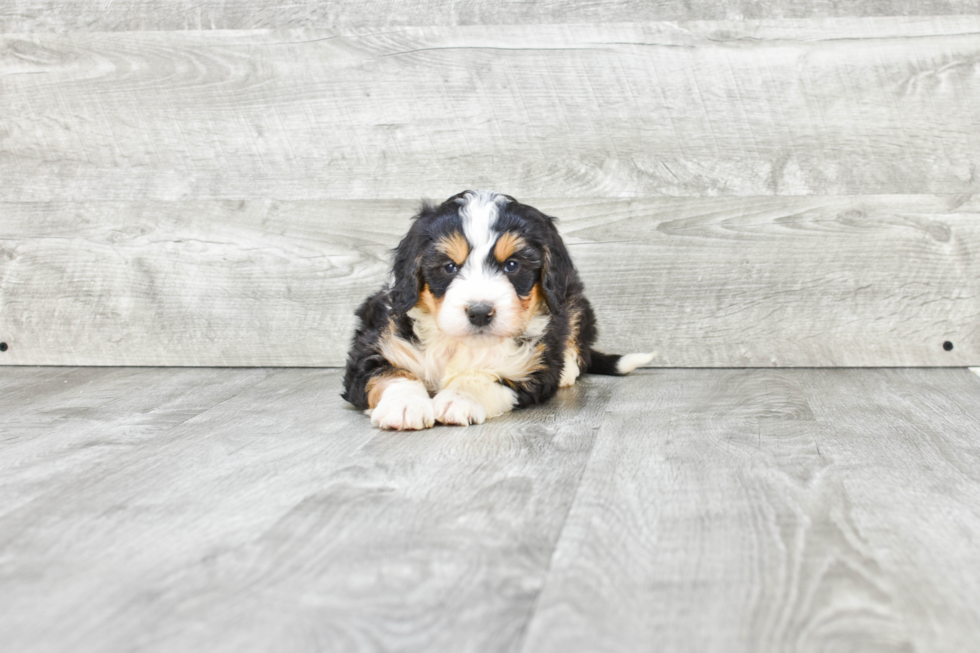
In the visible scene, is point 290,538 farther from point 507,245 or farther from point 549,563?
point 507,245

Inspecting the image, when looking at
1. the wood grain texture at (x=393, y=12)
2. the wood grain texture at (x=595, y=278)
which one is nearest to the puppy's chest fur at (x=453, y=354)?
the wood grain texture at (x=595, y=278)

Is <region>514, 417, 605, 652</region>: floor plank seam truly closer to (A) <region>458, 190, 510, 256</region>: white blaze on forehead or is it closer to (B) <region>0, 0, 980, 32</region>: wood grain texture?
(A) <region>458, 190, 510, 256</region>: white blaze on forehead

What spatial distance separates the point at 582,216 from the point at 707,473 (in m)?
1.86

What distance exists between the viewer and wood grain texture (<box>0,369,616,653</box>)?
129 centimetres

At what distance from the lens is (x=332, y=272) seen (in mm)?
3834

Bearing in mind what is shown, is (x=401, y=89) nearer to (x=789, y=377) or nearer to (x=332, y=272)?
(x=332, y=272)

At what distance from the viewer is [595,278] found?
377cm

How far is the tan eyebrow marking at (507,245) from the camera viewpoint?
268 centimetres

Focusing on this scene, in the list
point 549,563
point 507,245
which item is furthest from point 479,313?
point 549,563

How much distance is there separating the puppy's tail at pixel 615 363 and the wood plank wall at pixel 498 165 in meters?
0.19

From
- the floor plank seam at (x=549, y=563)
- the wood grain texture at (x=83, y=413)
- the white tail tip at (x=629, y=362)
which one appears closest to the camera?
the floor plank seam at (x=549, y=563)

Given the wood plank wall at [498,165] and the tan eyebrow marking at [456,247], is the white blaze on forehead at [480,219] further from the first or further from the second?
the wood plank wall at [498,165]

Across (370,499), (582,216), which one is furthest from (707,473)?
(582,216)

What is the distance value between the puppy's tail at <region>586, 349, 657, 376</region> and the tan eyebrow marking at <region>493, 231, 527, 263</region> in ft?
3.41
